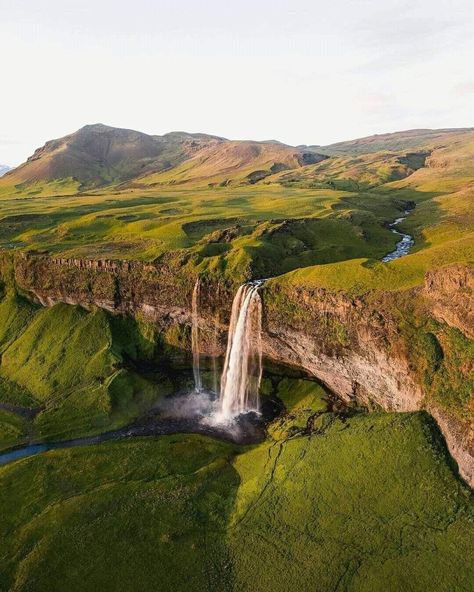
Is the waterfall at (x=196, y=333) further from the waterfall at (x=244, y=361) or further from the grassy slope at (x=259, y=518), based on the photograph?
the grassy slope at (x=259, y=518)

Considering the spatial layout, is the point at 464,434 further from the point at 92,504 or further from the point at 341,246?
the point at 341,246

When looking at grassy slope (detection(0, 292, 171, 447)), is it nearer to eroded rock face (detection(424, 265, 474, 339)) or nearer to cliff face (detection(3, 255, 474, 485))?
cliff face (detection(3, 255, 474, 485))

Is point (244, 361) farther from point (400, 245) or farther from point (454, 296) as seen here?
point (400, 245)

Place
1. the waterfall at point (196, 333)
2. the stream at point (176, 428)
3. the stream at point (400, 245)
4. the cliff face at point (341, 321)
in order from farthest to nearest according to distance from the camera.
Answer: the stream at point (400, 245)
the waterfall at point (196, 333)
the stream at point (176, 428)
the cliff face at point (341, 321)

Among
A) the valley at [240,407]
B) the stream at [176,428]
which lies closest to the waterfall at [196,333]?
the valley at [240,407]

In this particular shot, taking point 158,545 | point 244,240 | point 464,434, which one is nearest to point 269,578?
point 158,545
